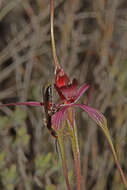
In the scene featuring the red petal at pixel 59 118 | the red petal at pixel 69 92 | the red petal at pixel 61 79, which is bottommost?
the red petal at pixel 59 118

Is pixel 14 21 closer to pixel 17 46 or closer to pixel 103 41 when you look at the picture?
pixel 17 46

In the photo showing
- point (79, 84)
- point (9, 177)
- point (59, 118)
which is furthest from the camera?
point (79, 84)

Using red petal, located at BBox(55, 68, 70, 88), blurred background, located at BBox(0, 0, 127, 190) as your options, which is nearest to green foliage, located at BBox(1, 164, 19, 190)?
blurred background, located at BBox(0, 0, 127, 190)

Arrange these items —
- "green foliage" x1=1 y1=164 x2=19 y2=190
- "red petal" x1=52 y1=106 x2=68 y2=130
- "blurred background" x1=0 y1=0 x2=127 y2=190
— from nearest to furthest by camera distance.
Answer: "red petal" x1=52 y1=106 x2=68 y2=130 < "green foliage" x1=1 y1=164 x2=19 y2=190 < "blurred background" x1=0 y1=0 x2=127 y2=190

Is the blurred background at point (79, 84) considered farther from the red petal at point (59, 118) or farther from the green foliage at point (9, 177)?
the red petal at point (59, 118)

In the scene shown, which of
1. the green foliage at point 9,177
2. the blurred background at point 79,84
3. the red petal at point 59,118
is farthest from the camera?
the blurred background at point 79,84

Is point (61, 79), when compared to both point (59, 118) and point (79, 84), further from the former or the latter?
point (79, 84)

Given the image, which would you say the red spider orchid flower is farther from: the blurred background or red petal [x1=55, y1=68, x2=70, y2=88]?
the blurred background

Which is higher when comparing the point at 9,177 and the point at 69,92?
the point at 69,92

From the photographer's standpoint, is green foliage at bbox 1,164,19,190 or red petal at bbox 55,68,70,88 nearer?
red petal at bbox 55,68,70,88

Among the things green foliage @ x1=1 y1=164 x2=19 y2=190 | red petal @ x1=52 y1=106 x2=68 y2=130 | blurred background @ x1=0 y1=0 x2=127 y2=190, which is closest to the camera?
red petal @ x1=52 y1=106 x2=68 y2=130

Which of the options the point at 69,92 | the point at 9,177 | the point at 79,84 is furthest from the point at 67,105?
the point at 79,84

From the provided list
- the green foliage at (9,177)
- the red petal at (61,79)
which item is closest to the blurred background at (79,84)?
the green foliage at (9,177)
